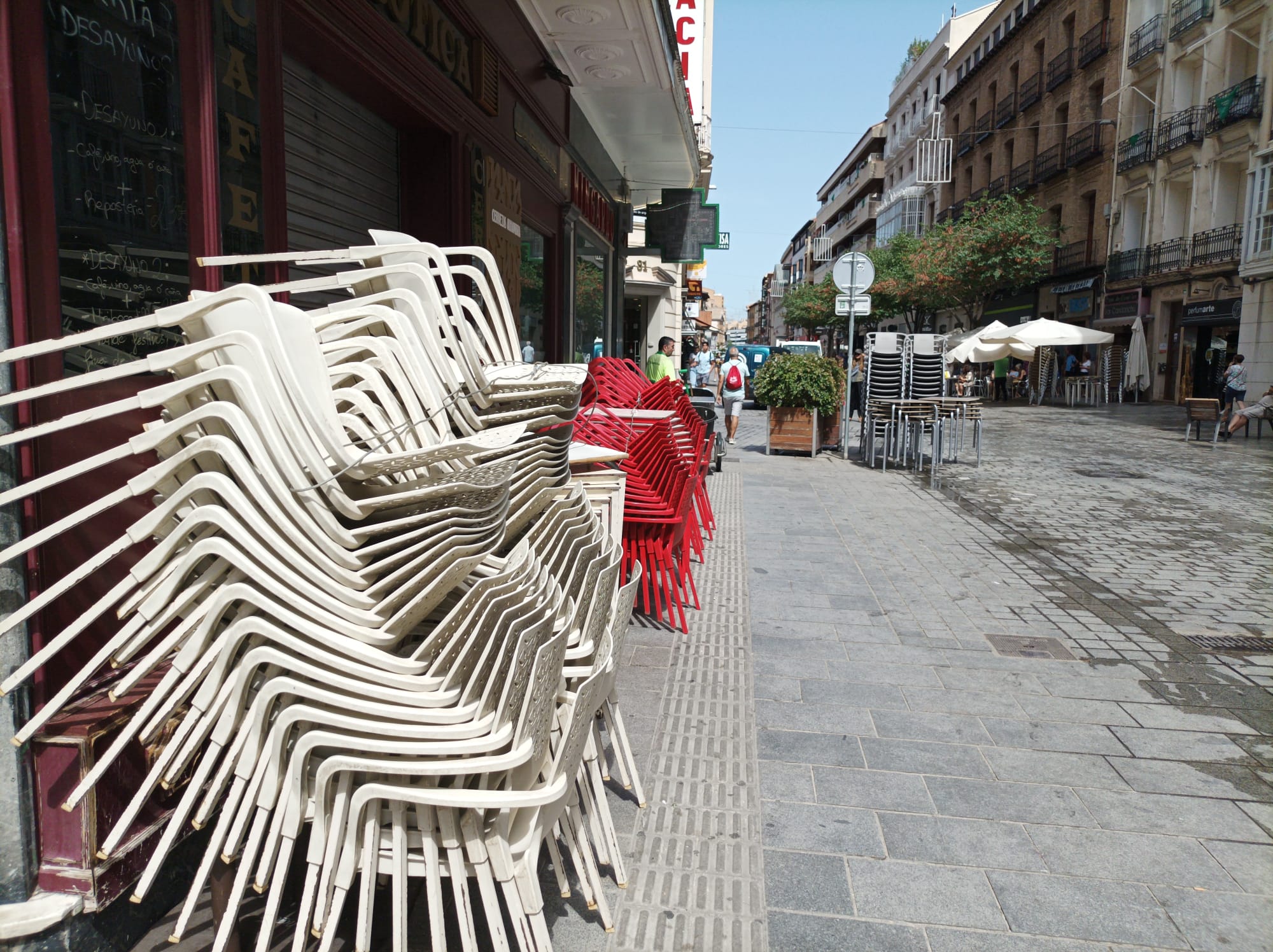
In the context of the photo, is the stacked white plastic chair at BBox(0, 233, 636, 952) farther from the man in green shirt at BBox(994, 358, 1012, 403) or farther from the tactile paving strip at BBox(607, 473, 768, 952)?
the man in green shirt at BBox(994, 358, 1012, 403)

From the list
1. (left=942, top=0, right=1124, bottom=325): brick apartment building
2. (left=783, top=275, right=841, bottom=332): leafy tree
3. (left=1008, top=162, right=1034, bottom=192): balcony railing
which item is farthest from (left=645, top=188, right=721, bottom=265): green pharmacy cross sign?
(left=783, top=275, right=841, bottom=332): leafy tree

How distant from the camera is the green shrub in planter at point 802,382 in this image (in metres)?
12.8

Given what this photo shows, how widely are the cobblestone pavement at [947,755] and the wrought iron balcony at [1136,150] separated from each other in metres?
27.4

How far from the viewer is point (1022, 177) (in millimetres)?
39594

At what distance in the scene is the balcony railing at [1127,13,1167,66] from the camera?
28578 millimetres

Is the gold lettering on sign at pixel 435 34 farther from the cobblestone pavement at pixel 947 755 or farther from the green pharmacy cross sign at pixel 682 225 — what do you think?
the green pharmacy cross sign at pixel 682 225

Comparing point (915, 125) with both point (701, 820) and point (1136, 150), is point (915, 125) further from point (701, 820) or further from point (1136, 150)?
point (701, 820)

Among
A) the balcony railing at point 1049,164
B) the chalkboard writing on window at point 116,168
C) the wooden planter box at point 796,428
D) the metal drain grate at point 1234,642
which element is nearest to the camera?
the chalkboard writing on window at point 116,168

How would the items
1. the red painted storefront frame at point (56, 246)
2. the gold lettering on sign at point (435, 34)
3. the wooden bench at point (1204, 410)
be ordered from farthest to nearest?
the wooden bench at point (1204, 410)
the gold lettering on sign at point (435, 34)
the red painted storefront frame at point (56, 246)

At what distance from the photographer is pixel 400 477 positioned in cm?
200

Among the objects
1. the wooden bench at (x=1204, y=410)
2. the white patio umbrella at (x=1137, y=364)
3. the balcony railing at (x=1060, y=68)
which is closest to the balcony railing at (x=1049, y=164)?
the balcony railing at (x=1060, y=68)

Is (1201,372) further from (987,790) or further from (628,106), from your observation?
(987,790)

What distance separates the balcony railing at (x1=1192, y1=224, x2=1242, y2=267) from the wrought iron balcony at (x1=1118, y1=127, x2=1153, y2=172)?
4.13 meters

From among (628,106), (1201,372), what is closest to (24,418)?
(628,106)
